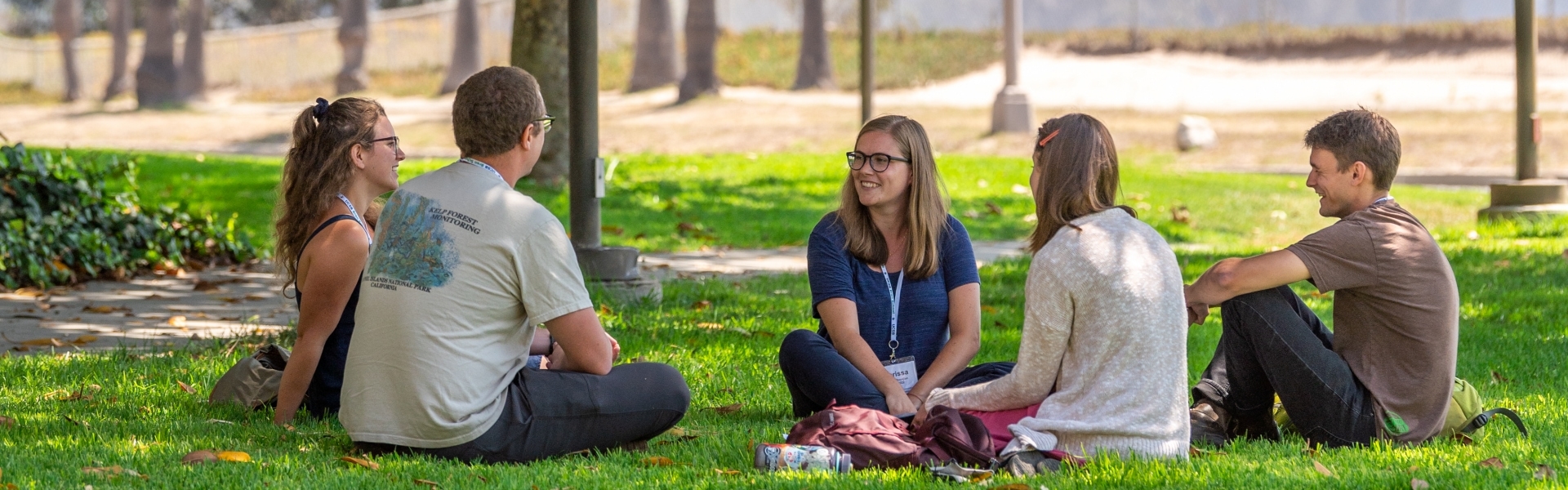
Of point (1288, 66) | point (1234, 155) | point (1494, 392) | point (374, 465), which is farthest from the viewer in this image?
point (1288, 66)

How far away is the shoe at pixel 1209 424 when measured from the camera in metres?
4.22

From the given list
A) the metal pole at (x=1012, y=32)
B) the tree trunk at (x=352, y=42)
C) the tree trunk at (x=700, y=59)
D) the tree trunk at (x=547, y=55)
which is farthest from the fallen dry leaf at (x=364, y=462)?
the tree trunk at (x=352, y=42)

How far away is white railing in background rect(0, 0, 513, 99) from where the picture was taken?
42.0m

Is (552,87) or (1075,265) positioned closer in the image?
(1075,265)

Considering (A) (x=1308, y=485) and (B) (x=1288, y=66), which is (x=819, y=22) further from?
(A) (x=1308, y=485)

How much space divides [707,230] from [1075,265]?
25.6 ft

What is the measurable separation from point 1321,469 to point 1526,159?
857cm

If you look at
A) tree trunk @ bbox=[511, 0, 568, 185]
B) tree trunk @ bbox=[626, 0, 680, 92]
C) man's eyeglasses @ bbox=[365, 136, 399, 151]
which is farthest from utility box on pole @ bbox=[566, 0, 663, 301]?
tree trunk @ bbox=[626, 0, 680, 92]

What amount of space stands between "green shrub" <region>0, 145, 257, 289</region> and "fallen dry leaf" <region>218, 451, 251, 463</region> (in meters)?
4.95

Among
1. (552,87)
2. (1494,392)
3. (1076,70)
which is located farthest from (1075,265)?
(1076,70)

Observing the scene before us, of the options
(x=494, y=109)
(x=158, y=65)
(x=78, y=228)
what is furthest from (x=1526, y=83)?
(x=158, y=65)

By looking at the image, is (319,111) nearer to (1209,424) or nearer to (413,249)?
(413,249)

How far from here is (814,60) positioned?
3434cm

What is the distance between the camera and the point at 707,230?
36.9ft
